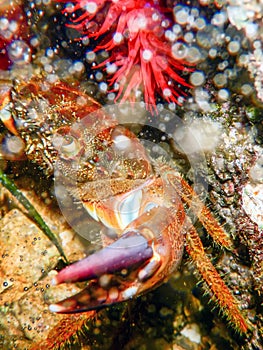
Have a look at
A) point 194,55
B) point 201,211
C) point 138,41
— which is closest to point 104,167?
point 201,211

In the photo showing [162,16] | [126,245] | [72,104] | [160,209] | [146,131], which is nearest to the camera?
[126,245]

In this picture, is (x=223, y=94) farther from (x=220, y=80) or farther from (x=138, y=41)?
(x=138, y=41)

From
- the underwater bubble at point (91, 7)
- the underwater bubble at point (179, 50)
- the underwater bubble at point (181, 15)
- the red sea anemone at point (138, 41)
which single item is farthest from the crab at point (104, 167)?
the underwater bubble at point (181, 15)

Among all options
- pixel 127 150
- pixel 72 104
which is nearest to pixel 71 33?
pixel 72 104

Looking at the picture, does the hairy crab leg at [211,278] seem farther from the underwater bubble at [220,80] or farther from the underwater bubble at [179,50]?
the underwater bubble at [179,50]

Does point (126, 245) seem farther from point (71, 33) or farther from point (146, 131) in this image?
point (71, 33)

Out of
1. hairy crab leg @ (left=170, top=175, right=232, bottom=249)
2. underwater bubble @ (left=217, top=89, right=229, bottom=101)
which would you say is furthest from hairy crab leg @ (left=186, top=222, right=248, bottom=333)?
underwater bubble @ (left=217, top=89, right=229, bottom=101)
